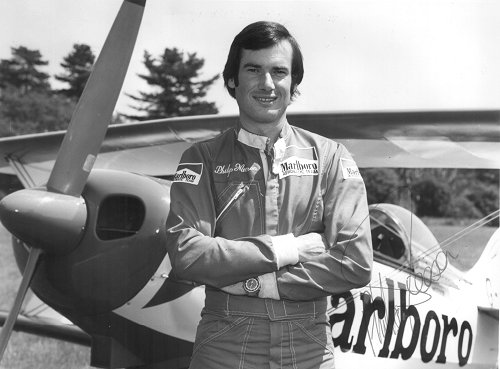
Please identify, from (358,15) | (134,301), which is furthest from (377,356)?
(358,15)

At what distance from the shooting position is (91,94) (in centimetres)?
336

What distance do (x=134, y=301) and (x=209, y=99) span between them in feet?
3.85

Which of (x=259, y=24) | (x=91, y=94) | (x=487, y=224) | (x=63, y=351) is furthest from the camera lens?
(x=63, y=351)

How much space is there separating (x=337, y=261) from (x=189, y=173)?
0.47 metres

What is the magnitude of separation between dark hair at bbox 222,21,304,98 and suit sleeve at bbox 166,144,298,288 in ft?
1.04

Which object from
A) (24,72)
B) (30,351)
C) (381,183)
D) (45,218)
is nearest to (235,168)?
(45,218)

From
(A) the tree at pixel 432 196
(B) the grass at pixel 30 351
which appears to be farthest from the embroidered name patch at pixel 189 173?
(B) the grass at pixel 30 351

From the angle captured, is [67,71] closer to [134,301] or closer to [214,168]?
[134,301]

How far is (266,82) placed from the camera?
1911 mm

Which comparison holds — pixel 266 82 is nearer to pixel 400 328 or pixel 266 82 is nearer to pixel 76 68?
pixel 400 328

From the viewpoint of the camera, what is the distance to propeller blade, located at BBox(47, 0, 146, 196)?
11.0 ft

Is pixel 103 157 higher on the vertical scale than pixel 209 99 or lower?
lower

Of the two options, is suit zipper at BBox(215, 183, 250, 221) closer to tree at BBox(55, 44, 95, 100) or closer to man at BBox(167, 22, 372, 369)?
man at BBox(167, 22, 372, 369)

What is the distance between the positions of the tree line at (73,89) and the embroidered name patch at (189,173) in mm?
1495
